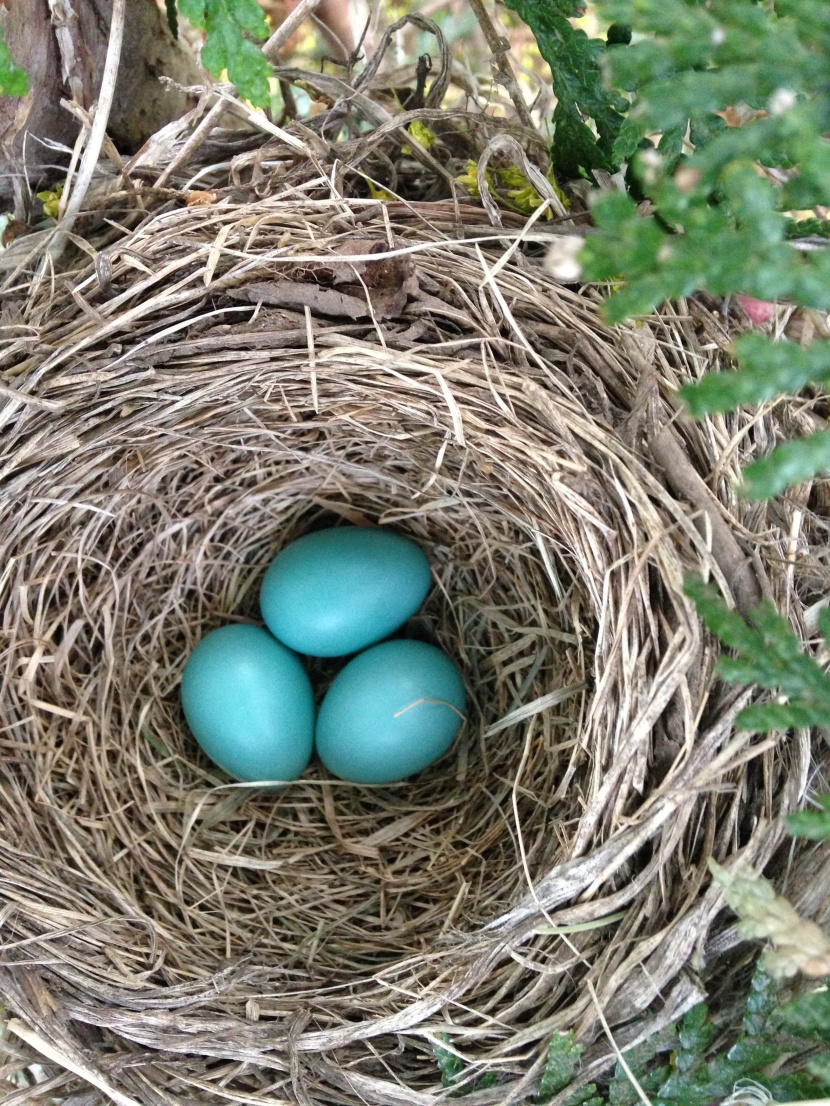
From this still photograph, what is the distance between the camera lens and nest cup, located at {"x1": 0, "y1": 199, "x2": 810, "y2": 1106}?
1.10 m

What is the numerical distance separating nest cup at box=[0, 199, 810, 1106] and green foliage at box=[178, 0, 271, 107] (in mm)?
207

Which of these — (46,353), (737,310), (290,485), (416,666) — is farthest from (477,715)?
(46,353)

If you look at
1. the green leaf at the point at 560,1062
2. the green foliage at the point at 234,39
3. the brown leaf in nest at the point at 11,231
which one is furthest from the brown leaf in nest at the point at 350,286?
the green leaf at the point at 560,1062

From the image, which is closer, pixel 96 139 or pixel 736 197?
pixel 736 197

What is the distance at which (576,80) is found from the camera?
1.11 metres

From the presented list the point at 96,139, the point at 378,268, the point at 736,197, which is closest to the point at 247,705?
the point at 378,268

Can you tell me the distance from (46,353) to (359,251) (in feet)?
1.40

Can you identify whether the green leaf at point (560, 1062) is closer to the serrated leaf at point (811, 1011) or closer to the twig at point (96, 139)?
the serrated leaf at point (811, 1011)

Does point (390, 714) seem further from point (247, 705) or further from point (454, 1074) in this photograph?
point (454, 1074)

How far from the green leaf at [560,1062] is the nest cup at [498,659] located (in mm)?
29

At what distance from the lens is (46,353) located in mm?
1202

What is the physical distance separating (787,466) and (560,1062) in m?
0.74

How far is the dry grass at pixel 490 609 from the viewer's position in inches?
43.3

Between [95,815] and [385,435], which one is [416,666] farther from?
[95,815]
